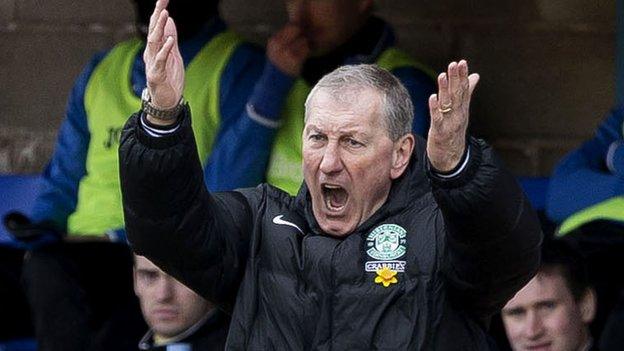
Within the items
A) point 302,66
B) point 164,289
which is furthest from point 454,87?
point 302,66

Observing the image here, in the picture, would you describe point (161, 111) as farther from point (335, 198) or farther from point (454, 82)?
point (454, 82)

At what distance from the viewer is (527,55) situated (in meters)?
6.03

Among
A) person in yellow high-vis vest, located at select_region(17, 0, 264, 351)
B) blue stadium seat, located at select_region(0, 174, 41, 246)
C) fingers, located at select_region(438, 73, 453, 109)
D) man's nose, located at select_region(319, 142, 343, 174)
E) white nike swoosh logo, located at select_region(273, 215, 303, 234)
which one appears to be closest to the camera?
fingers, located at select_region(438, 73, 453, 109)

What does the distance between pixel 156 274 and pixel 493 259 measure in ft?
5.75

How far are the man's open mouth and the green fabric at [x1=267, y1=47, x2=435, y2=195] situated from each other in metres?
1.48

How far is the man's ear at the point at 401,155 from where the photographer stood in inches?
149

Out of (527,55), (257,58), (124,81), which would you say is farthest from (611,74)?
(124,81)

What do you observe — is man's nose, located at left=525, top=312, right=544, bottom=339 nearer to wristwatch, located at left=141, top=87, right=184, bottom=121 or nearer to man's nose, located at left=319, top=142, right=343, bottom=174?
man's nose, located at left=319, top=142, right=343, bottom=174

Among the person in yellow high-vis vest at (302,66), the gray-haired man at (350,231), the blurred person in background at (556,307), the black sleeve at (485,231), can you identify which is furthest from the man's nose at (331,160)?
the person in yellow high-vis vest at (302,66)

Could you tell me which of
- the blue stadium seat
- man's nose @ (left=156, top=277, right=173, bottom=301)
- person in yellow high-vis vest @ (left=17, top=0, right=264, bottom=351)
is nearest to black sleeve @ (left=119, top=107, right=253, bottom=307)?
man's nose @ (left=156, top=277, right=173, bottom=301)

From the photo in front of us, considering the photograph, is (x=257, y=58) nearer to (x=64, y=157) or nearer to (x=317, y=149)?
(x=64, y=157)

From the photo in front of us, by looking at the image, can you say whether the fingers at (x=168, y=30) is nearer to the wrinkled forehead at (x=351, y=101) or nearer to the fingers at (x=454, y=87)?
the wrinkled forehead at (x=351, y=101)

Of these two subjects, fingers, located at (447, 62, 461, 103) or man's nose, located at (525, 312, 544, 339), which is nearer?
fingers, located at (447, 62, 461, 103)

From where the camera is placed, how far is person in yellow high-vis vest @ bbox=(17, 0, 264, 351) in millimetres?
5391
